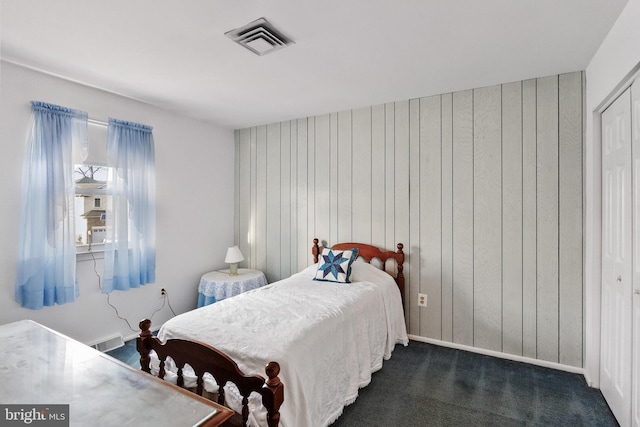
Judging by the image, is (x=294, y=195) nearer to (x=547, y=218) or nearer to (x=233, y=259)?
(x=233, y=259)

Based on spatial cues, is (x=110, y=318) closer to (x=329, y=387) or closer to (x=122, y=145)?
(x=122, y=145)

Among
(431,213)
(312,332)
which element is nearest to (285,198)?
(431,213)

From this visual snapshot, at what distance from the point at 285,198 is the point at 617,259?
10.0 ft

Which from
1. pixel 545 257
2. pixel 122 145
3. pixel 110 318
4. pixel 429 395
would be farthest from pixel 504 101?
pixel 110 318

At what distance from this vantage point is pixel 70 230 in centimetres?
268

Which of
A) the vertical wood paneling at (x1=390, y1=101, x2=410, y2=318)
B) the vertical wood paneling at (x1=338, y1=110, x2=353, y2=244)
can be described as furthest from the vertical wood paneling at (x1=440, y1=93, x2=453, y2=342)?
the vertical wood paneling at (x1=338, y1=110, x2=353, y2=244)

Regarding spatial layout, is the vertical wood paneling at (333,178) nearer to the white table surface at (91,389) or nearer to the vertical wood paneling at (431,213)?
the vertical wood paneling at (431,213)

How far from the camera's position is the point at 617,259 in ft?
6.62

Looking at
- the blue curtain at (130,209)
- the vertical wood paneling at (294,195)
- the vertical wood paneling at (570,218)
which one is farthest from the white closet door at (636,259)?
the blue curtain at (130,209)

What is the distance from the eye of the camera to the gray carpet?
2.00m

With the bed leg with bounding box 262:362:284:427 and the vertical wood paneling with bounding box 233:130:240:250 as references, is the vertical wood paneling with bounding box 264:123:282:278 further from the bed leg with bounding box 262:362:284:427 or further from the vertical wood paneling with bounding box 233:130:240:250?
the bed leg with bounding box 262:362:284:427

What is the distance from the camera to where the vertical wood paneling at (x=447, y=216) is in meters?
3.03

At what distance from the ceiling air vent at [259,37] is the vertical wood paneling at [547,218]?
2156 millimetres

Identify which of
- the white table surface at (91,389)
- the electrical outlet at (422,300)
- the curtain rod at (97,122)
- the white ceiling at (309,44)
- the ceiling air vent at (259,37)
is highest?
the white ceiling at (309,44)
